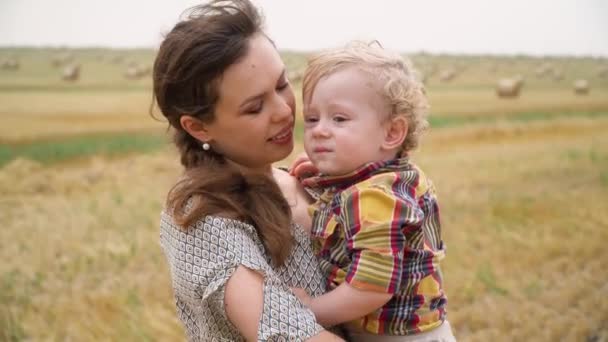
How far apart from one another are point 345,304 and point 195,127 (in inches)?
19.7

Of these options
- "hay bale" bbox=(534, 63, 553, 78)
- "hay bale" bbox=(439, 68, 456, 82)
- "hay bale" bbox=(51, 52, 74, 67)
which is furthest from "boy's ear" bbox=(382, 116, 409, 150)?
"hay bale" bbox=(534, 63, 553, 78)

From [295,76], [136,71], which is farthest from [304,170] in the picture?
[136,71]

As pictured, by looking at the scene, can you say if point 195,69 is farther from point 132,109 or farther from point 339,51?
point 132,109

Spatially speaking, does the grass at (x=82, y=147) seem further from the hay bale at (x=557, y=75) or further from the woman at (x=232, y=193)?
the hay bale at (x=557, y=75)

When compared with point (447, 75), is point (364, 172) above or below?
above

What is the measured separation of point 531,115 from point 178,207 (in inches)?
177

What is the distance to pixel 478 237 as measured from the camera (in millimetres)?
4086

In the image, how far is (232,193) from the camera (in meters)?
1.42

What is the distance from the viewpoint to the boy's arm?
1302 millimetres

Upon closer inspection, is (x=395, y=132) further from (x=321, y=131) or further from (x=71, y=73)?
(x=71, y=73)

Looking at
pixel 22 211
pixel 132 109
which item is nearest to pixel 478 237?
pixel 132 109

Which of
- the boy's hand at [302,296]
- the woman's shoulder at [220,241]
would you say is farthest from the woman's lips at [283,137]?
the boy's hand at [302,296]

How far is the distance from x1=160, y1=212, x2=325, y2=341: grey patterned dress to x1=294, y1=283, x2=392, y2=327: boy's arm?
4cm

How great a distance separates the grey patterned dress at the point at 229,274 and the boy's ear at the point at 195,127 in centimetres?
19
